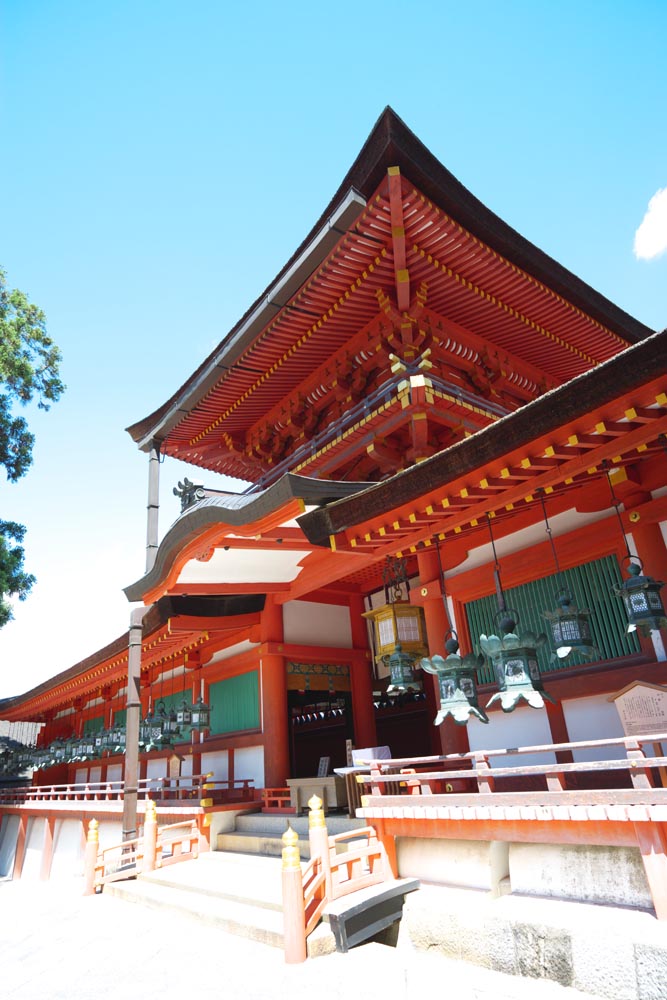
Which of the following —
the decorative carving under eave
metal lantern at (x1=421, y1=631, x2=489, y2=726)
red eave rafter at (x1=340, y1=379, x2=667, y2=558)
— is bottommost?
metal lantern at (x1=421, y1=631, x2=489, y2=726)

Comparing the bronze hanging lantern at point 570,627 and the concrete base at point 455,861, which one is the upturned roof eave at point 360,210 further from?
the concrete base at point 455,861

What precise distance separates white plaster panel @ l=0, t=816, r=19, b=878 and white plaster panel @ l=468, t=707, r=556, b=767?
20.8m

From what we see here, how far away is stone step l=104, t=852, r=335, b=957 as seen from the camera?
5781 millimetres

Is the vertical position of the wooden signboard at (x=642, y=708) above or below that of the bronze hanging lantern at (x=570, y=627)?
below

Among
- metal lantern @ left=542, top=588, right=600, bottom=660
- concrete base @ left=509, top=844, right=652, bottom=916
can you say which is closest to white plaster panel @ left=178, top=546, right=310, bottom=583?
metal lantern @ left=542, top=588, right=600, bottom=660

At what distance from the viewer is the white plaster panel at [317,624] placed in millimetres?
12102

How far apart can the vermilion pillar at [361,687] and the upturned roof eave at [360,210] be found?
18.6ft

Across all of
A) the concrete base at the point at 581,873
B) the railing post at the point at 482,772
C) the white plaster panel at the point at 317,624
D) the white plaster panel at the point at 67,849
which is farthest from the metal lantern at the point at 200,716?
the concrete base at the point at 581,873

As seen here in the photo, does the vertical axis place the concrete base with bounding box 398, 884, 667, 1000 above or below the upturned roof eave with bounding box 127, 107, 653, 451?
below

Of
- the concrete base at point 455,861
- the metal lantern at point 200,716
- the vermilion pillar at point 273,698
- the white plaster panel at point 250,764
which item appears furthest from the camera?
the metal lantern at point 200,716

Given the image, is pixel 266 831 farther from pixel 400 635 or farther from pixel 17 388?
pixel 17 388

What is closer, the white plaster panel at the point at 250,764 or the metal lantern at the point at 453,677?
the metal lantern at the point at 453,677

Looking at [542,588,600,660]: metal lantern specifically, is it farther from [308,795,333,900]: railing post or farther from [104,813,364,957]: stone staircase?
[104,813,364,957]: stone staircase

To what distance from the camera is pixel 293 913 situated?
5.37 m
